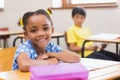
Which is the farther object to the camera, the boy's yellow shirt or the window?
the window

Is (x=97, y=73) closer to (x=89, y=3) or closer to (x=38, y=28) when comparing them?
(x=38, y=28)

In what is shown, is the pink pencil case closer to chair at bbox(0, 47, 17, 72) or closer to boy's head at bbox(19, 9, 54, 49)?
boy's head at bbox(19, 9, 54, 49)

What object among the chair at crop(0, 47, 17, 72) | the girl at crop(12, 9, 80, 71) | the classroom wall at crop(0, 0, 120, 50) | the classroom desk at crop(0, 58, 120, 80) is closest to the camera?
the classroom desk at crop(0, 58, 120, 80)

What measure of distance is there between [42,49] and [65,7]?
392 centimetres

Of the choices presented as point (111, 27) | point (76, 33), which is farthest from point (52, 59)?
point (111, 27)

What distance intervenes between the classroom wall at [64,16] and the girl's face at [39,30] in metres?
3.39

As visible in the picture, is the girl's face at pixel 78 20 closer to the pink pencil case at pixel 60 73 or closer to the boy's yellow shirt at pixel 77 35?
the boy's yellow shirt at pixel 77 35

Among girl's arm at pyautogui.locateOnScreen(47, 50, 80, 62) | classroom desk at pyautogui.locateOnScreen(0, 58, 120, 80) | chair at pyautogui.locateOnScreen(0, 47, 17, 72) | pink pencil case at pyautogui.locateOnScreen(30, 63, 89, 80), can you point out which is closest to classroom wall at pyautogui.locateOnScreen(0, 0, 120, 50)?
chair at pyautogui.locateOnScreen(0, 47, 17, 72)

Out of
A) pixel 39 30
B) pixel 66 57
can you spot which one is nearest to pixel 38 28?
pixel 39 30

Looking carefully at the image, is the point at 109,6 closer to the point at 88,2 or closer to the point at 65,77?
the point at 88,2

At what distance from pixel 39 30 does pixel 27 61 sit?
0.27 metres

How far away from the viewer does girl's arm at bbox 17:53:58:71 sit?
146 cm

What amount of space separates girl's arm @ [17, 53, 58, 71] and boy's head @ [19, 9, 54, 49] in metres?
0.16

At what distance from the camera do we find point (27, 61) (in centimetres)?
154
